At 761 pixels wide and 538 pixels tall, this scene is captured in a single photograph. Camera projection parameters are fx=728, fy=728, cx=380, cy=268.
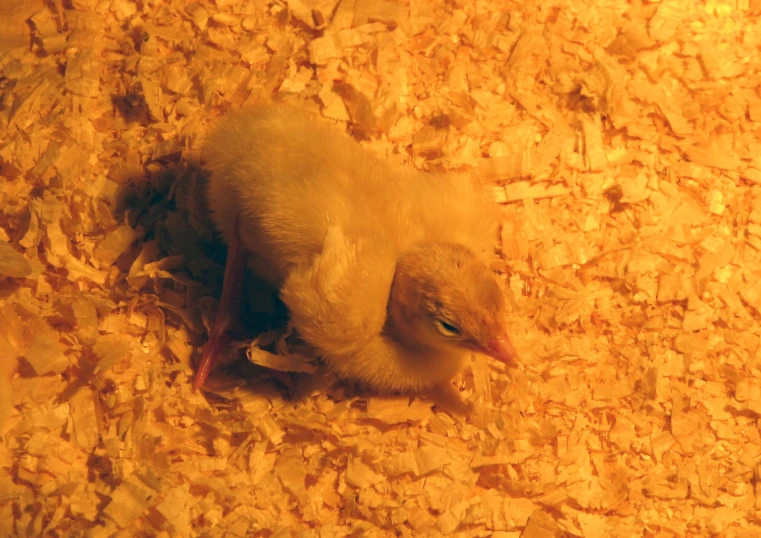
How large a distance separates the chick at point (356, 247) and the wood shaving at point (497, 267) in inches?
6.9

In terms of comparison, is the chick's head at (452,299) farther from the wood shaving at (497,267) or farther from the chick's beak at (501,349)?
the wood shaving at (497,267)

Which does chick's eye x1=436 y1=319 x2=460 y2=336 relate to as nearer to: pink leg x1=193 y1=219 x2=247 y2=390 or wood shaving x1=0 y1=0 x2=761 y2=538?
wood shaving x1=0 y1=0 x2=761 y2=538

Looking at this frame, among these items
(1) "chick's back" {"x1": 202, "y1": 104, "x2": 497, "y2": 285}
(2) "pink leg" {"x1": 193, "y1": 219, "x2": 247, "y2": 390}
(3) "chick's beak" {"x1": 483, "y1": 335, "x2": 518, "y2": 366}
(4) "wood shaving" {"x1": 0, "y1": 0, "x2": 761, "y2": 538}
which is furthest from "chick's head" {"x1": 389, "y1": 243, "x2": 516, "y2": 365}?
(2) "pink leg" {"x1": 193, "y1": 219, "x2": 247, "y2": 390}

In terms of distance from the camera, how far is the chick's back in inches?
73.1

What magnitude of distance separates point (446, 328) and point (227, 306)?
2.27ft

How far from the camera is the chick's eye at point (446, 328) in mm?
1825

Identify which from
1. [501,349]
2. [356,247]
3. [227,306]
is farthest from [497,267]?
[227,306]

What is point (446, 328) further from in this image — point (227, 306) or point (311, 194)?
point (227, 306)

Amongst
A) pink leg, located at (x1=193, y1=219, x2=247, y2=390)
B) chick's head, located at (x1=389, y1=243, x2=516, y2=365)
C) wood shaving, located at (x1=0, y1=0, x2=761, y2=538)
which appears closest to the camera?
chick's head, located at (x1=389, y1=243, x2=516, y2=365)

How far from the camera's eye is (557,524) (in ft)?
6.32

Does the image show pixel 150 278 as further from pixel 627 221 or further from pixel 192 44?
pixel 627 221

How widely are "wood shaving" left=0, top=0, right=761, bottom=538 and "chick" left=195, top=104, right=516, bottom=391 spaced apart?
18cm

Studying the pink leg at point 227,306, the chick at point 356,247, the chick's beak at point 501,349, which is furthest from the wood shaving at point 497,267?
the chick's beak at point 501,349

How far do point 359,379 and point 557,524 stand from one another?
0.65m
